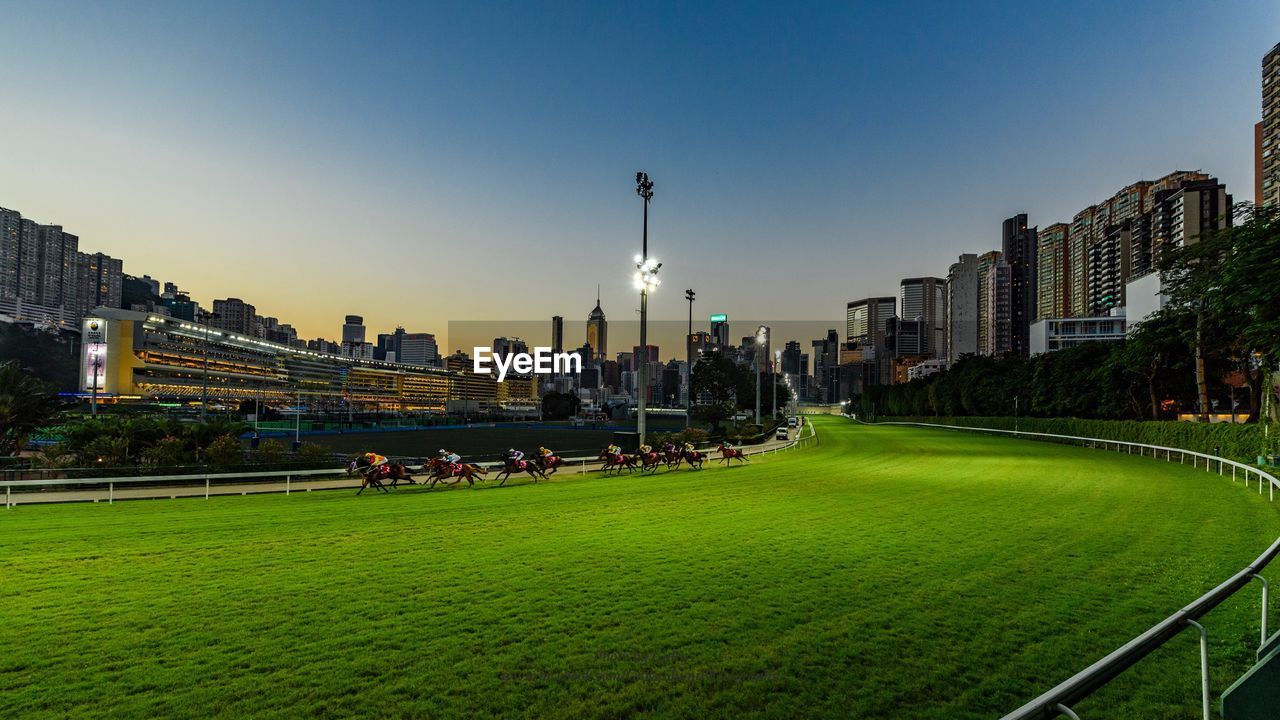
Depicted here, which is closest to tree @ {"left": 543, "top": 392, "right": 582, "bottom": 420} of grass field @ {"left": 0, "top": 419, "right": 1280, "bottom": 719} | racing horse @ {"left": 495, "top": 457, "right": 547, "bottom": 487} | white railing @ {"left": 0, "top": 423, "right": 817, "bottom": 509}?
racing horse @ {"left": 495, "top": 457, "right": 547, "bottom": 487}

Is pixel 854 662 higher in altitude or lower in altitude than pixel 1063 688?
lower

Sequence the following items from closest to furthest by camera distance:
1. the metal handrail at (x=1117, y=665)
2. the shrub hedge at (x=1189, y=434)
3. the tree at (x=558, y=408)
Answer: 1. the metal handrail at (x=1117, y=665)
2. the shrub hedge at (x=1189, y=434)
3. the tree at (x=558, y=408)

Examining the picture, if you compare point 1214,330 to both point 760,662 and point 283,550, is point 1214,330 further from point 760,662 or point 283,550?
point 283,550

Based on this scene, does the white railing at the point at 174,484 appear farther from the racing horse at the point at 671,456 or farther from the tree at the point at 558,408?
the tree at the point at 558,408

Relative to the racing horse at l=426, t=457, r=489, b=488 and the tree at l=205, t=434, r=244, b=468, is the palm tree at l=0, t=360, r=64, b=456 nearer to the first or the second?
the tree at l=205, t=434, r=244, b=468

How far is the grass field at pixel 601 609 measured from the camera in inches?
191

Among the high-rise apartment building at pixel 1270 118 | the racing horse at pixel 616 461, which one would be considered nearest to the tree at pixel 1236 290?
the racing horse at pixel 616 461

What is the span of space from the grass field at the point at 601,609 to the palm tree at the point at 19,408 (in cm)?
1166

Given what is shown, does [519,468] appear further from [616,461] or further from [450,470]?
[616,461]

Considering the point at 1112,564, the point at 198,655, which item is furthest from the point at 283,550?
the point at 1112,564

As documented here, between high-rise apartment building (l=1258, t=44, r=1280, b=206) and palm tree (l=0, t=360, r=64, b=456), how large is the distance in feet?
572

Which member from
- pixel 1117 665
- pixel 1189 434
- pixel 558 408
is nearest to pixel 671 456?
pixel 1117 665

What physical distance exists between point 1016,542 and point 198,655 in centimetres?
1109

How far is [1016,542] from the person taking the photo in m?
10.5
